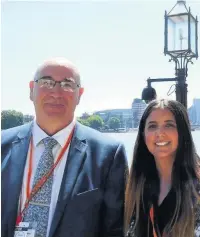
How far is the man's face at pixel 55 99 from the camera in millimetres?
3184

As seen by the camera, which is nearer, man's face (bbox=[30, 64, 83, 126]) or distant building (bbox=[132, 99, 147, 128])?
man's face (bbox=[30, 64, 83, 126])

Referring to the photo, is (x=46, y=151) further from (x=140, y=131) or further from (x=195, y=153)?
(x=195, y=153)

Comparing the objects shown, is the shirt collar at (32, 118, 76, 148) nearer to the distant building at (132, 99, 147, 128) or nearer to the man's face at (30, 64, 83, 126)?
the man's face at (30, 64, 83, 126)

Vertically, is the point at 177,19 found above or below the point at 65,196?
above

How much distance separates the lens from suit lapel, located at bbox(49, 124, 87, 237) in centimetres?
293

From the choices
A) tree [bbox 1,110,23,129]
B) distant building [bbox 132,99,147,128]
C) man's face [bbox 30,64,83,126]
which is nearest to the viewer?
man's face [bbox 30,64,83,126]

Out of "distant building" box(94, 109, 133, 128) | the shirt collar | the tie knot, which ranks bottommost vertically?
the tie knot

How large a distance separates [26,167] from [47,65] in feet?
2.55

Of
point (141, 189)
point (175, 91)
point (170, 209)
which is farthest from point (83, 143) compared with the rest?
point (175, 91)

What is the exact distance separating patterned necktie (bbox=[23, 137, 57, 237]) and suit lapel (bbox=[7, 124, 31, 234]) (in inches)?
4.0

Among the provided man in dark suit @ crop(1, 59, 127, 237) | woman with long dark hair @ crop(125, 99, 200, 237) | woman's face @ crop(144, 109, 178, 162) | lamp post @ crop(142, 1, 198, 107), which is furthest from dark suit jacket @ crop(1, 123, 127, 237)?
lamp post @ crop(142, 1, 198, 107)

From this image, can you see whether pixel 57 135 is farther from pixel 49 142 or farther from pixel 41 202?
pixel 41 202

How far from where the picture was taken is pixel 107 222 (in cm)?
305

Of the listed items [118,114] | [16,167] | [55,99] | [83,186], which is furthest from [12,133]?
[118,114]
